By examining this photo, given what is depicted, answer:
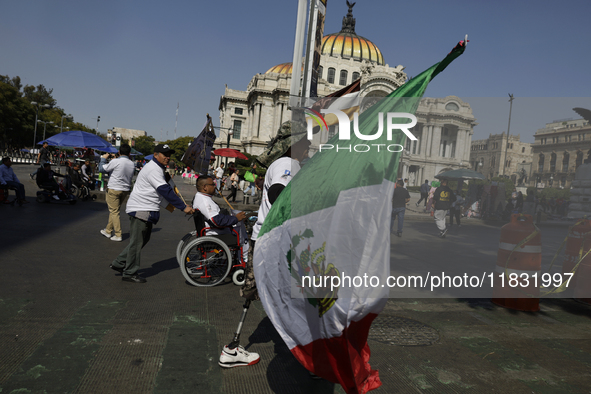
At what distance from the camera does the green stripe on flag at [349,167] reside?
103 inches

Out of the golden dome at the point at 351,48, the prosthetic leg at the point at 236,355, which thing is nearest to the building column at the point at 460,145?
the prosthetic leg at the point at 236,355

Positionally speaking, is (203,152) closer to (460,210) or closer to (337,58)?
(460,210)

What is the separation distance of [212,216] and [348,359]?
139 inches

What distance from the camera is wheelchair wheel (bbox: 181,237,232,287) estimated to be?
17.8 feet

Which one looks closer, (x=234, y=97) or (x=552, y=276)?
(x=552, y=276)

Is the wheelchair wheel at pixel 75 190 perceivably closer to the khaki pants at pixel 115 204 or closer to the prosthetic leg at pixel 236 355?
the khaki pants at pixel 115 204

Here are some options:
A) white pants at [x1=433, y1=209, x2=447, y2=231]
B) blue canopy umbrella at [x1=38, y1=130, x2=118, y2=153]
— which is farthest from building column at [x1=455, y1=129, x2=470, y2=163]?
blue canopy umbrella at [x1=38, y1=130, x2=118, y2=153]

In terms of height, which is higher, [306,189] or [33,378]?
[306,189]

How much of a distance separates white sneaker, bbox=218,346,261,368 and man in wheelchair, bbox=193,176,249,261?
2.29m

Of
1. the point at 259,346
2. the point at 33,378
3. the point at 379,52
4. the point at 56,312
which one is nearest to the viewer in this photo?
the point at 33,378

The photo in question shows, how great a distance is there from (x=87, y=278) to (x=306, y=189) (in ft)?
13.4

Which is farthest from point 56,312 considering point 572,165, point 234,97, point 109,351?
point 234,97

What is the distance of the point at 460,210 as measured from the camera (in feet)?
12.9

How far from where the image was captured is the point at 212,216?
18.2ft
